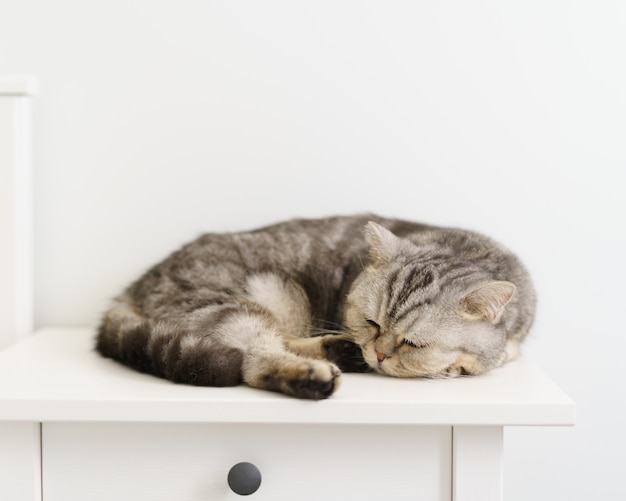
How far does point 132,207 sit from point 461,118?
2.86 feet

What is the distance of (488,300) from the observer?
4.02 ft

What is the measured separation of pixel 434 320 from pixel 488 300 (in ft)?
0.34

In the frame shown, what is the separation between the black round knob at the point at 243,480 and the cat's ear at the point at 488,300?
1.54 feet

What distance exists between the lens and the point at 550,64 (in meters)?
1.71

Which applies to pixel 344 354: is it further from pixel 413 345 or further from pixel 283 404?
pixel 283 404

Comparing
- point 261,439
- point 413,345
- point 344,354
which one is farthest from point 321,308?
point 261,439

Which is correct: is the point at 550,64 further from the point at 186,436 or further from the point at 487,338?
the point at 186,436

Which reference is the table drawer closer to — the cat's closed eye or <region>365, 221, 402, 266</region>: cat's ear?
the cat's closed eye

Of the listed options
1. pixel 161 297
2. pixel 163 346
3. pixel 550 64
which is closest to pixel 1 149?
pixel 161 297

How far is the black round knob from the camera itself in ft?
3.55

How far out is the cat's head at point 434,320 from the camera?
1.22 m

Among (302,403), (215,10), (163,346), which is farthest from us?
(215,10)

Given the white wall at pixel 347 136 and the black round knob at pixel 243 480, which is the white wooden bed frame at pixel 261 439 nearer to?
the black round knob at pixel 243 480

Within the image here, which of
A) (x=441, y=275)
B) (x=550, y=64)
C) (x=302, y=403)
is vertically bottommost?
(x=302, y=403)
